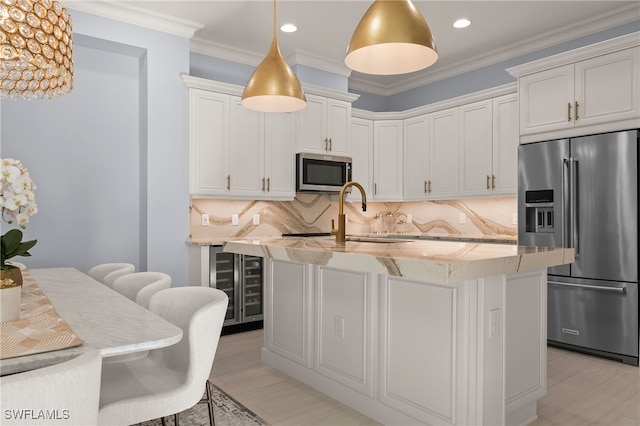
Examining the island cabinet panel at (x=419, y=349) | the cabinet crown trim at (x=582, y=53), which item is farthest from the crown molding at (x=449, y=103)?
the island cabinet panel at (x=419, y=349)

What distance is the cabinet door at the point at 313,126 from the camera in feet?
16.3

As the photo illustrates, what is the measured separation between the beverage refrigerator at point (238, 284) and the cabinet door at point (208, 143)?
655 mm

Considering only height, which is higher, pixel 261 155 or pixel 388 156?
pixel 388 156

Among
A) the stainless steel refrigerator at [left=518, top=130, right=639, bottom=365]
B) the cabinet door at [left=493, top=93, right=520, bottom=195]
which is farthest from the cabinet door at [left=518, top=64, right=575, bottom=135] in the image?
the cabinet door at [left=493, top=93, right=520, bottom=195]

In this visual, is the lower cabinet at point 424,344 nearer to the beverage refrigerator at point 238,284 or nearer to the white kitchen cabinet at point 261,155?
the beverage refrigerator at point 238,284

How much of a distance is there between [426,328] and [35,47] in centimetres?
209

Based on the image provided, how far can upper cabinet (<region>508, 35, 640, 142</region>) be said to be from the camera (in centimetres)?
348

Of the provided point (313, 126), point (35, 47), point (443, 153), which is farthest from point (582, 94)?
point (35, 47)

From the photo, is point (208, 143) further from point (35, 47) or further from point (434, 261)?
point (434, 261)

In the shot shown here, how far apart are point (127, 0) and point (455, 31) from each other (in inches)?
122

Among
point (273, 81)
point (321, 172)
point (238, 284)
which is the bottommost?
point (238, 284)

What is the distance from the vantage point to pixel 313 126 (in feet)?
16.6

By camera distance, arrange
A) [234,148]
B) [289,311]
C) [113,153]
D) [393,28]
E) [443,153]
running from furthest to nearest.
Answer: [443,153], [234,148], [113,153], [289,311], [393,28]

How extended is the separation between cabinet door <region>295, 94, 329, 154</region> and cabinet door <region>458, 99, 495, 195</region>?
61.5 inches
